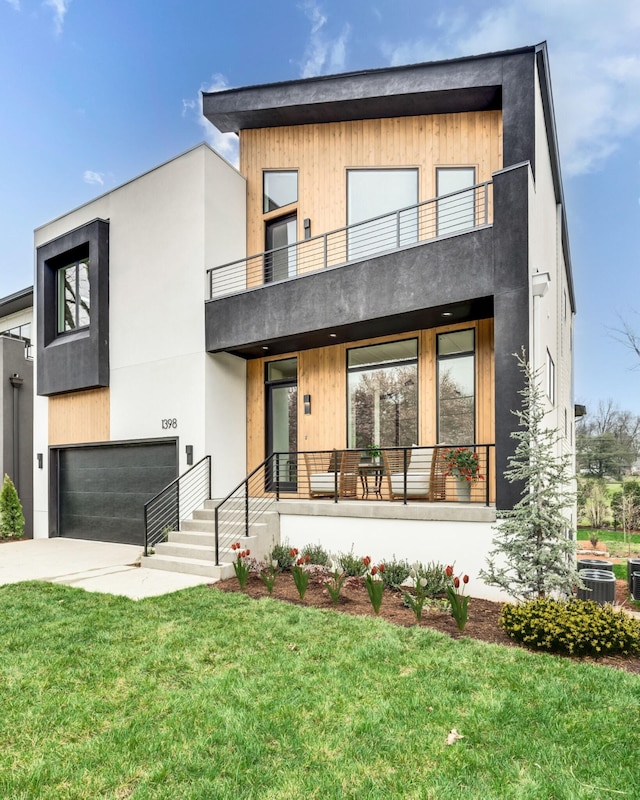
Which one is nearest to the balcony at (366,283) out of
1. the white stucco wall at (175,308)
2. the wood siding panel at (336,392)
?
the wood siding panel at (336,392)

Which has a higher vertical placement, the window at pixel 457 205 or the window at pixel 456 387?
the window at pixel 457 205

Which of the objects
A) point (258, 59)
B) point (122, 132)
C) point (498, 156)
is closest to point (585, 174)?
point (258, 59)

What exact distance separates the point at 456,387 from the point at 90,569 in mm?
7057

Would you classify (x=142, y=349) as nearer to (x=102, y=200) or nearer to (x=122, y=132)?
(x=102, y=200)

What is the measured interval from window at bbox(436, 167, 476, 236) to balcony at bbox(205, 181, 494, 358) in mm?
18

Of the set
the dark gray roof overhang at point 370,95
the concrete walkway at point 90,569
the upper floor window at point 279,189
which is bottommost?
the concrete walkway at point 90,569

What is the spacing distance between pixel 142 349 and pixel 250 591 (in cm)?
647

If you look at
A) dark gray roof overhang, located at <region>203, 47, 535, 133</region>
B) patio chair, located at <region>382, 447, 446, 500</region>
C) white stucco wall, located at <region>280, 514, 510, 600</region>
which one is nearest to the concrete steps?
white stucco wall, located at <region>280, 514, 510, 600</region>

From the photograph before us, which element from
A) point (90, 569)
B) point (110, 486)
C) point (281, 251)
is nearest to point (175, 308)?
point (281, 251)

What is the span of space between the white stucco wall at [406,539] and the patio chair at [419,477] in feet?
2.48

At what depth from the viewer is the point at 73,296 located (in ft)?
43.7

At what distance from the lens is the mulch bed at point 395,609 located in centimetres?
514

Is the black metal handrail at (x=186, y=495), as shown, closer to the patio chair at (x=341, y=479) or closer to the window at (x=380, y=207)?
the patio chair at (x=341, y=479)

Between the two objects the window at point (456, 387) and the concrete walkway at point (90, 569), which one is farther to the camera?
the window at point (456, 387)
